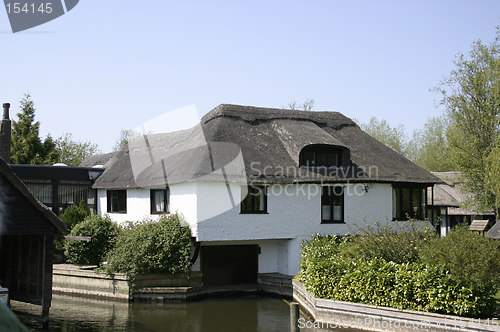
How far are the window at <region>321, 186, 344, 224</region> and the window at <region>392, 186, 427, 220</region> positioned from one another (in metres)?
2.94

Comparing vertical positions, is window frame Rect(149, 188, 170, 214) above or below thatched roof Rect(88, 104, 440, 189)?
below

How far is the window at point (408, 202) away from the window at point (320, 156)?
3.23 meters

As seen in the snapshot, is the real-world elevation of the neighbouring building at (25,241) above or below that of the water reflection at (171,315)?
above

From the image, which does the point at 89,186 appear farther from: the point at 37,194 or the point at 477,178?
the point at 477,178

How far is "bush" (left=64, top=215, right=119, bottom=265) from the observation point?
24281 millimetres

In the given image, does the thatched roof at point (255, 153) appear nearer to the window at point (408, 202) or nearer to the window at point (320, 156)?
the window at point (320, 156)

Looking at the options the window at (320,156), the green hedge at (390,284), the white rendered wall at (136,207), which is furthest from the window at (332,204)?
the white rendered wall at (136,207)

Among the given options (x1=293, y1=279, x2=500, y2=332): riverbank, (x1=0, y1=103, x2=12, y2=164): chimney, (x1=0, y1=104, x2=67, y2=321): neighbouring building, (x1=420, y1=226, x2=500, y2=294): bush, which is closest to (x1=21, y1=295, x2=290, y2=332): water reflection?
(x1=293, y1=279, x2=500, y2=332): riverbank

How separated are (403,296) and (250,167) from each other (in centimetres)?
950

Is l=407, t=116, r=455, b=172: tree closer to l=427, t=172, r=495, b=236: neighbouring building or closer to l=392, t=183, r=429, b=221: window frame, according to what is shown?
l=427, t=172, r=495, b=236: neighbouring building

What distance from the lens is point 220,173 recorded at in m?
21.8

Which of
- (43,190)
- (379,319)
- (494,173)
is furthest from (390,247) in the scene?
(43,190)

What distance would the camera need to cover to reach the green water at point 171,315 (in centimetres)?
1661

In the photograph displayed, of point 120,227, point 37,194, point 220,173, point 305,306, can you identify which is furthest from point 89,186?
point 305,306
